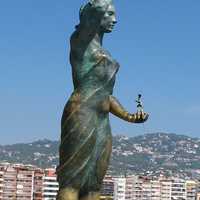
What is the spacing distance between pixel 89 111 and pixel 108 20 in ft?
4.62

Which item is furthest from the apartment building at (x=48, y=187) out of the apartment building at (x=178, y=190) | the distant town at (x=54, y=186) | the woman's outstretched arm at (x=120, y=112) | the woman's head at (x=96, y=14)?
the woman's head at (x=96, y=14)

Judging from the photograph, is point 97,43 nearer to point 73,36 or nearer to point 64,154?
point 73,36

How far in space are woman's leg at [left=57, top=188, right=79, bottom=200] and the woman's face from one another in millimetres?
2427

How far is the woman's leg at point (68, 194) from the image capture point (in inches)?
514

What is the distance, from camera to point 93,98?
1315 cm

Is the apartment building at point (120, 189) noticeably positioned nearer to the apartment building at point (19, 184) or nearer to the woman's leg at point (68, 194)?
the apartment building at point (19, 184)

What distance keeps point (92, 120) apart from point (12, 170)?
441ft

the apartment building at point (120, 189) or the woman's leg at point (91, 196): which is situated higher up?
the apartment building at point (120, 189)

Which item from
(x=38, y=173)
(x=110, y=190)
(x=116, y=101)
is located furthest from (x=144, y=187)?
(x=116, y=101)

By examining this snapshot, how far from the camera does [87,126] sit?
1310 centimetres

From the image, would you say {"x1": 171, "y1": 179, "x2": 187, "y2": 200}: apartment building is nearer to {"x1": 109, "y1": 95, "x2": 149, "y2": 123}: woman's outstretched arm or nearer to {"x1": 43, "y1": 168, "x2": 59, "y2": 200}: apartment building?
{"x1": 43, "y1": 168, "x2": 59, "y2": 200}: apartment building

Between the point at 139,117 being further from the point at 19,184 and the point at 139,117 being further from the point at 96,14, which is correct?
the point at 19,184

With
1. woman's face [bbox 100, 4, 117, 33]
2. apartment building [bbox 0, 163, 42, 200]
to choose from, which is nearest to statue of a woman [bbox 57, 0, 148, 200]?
woman's face [bbox 100, 4, 117, 33]

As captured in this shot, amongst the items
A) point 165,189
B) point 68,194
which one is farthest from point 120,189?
point 68,194
